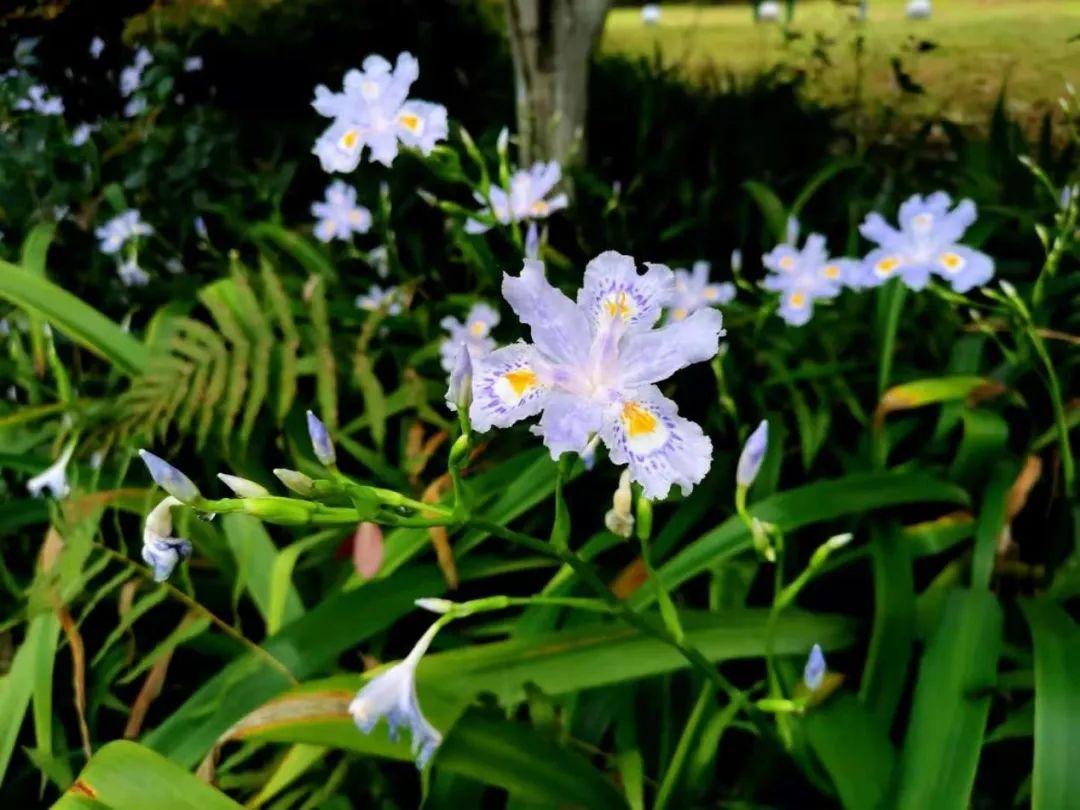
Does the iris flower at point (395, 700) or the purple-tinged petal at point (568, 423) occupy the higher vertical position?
the purple-tinged petal at point (568, 423)

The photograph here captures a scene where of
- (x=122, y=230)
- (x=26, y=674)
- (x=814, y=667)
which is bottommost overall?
(x=26, y=674)

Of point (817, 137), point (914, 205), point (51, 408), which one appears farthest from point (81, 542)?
point (817, 137)

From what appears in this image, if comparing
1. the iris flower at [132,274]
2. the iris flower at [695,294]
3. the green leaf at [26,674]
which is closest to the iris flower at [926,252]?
the iris flower at [695,294]

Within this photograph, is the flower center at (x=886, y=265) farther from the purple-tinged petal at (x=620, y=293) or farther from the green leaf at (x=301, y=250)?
the green leaf at (x=301, y=250)

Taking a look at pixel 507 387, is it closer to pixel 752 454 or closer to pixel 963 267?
pixel 752 454

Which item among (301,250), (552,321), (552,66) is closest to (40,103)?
(301,250)

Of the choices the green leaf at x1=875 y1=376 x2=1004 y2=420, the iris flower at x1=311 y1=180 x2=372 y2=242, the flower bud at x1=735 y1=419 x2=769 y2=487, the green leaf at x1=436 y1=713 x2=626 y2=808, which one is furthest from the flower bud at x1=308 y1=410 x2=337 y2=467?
the iris flower at x1=311 y1=180 x2=372 y2=242
